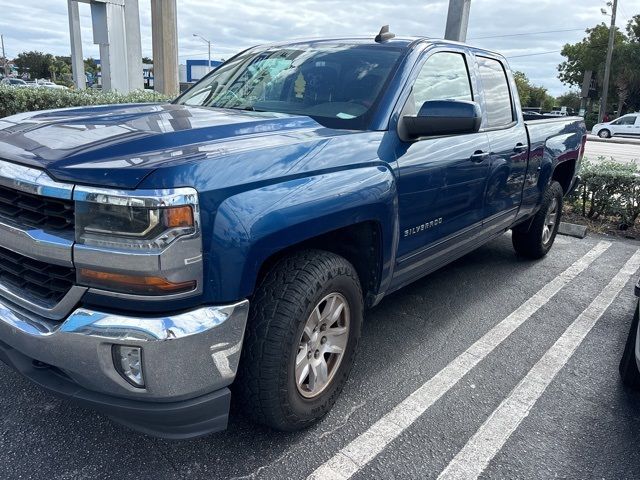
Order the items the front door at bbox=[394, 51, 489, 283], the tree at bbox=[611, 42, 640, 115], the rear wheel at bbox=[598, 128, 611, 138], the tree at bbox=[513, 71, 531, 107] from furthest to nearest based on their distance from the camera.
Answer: the tree at bbox=[513, 71, 531, 107], the tree at bbox=[611, 42, 640, 115], the rear wheel at bbox=[598, 128, 611, 138], the front door at bbox=[394, 51, 489, 283]

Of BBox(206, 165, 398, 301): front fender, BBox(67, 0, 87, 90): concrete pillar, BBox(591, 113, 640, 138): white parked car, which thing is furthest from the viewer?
BBox(591, 113, 640, 138): white parked car

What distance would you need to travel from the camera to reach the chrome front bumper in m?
1.80

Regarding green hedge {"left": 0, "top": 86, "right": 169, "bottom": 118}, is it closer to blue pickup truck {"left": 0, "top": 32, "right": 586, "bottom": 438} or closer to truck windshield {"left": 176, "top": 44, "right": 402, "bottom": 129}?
truck windshield {"left": 176, "top": 44, "right": 402, "bottom": 129}

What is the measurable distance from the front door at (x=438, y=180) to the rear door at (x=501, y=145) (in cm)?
18

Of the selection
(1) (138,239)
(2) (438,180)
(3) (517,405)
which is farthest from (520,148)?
(1) (138,239)

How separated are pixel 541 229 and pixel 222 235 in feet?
13.6

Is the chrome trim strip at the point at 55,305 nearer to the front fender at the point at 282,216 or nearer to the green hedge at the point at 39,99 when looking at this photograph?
the front fender at the point at 282,216

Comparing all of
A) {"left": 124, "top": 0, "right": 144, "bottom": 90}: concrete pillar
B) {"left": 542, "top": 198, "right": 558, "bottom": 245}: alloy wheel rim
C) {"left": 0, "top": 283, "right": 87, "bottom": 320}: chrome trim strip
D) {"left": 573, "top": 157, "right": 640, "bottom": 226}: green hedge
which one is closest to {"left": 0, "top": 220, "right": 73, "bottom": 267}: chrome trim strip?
{"left": 0, "top": 283, "right": 87, "bottom": 320}: chrome trim strip

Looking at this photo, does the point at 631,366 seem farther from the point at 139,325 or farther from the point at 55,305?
the point at 55,305

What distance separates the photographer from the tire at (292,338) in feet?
7.03

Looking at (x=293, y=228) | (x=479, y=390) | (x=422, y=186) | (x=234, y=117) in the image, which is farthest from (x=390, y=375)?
(x=234, y=117)

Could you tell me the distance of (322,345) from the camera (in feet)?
8.31

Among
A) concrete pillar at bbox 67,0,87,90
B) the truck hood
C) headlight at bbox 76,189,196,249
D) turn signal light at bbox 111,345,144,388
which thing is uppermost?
concrete pillar at bbox 67,0,87,90

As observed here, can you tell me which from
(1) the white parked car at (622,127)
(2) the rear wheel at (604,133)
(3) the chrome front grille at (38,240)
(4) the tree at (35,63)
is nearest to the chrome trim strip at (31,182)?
(3) the chrome front grille at (38,240)
